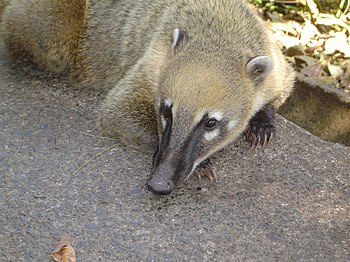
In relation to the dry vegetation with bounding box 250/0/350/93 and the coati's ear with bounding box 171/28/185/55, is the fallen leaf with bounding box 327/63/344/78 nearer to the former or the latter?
the dry vegetation with bounding box 250/0/350/93

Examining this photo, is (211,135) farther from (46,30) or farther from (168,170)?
(46,30)

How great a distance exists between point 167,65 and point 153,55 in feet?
1.39

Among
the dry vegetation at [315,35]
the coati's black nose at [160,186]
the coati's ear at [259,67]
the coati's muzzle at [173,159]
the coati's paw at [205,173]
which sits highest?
the coati's ear at [259,67]

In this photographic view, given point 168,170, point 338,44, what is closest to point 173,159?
point 168,170

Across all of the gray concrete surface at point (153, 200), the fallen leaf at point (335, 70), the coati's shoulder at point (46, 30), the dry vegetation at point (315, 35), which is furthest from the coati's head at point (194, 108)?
the fallen leaf at point (335, 70)

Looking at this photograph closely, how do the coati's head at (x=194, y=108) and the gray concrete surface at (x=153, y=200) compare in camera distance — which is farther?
the coati's head at (x=194, y=108)

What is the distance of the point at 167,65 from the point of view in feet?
14.1

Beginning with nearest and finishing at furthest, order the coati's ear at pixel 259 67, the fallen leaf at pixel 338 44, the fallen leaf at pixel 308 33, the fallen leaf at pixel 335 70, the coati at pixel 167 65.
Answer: the coati at pixel 167 65 → the coati's ear at pixel 259 67 → the fallen leaf at pixel 335 70 → the fallen leaf at pixel 338 44 → the fallen leaf at pixel 308 33

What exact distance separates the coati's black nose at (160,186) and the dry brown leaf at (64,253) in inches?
23.5

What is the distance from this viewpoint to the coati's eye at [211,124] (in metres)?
4.05

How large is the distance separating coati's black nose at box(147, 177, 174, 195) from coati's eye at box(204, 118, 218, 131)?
0.44m

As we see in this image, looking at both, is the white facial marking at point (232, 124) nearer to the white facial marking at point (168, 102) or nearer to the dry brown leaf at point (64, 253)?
the white facial marking at point (168, 102)

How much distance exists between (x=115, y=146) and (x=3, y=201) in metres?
1.00

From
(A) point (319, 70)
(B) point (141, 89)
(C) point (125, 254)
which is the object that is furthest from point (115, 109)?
(A) point (319, 70)
